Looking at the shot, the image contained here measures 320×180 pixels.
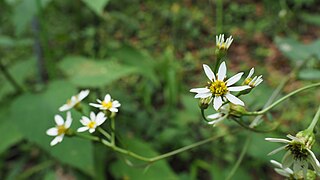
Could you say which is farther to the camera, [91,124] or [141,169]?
[141,169]

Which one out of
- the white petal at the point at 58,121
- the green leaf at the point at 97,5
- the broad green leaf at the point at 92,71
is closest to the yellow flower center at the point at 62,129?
the white petal at the point at 58,121


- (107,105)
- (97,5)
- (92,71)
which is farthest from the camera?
(92,71)

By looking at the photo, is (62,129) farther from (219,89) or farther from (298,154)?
(298,154)

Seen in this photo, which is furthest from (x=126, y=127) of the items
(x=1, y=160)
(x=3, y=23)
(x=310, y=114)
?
(x=3, y=23)

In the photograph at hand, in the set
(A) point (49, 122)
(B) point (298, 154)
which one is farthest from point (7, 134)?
(B) point (298, 154)

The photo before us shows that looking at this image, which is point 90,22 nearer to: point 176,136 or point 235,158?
point 176,136

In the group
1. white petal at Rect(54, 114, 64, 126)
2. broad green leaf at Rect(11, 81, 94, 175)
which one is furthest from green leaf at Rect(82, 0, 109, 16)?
white petal at Rect(54, 114, 64, 126)

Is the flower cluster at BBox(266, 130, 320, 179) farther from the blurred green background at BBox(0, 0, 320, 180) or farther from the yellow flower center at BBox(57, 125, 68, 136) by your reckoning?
the yellow flower center at BBox(57, 125, 68, 136)
